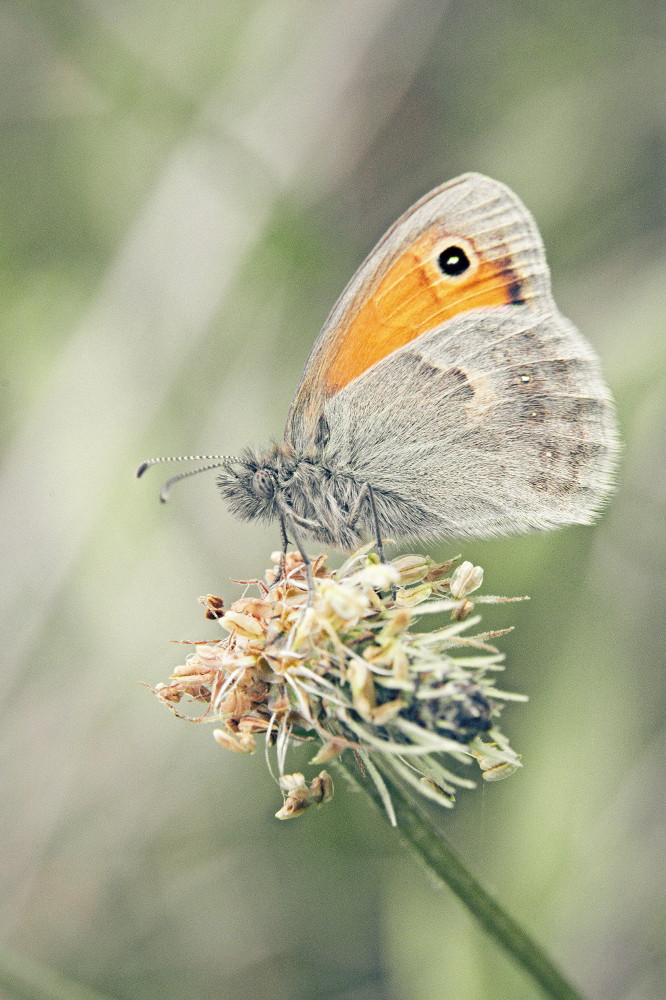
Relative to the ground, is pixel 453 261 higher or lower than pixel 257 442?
higher

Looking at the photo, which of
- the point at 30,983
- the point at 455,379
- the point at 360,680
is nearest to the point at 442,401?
the point at 455,379

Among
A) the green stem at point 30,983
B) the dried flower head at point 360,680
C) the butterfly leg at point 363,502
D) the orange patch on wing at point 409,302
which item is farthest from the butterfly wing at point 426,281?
the green stem at point 30,983

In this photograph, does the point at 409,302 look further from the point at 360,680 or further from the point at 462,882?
the point at 462,882

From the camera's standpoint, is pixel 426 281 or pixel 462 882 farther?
pixel 426 281

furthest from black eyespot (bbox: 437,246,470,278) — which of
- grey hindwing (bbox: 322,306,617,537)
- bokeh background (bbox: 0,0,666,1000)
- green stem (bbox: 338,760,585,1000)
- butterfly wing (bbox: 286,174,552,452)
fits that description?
green stem (bbox: 338,760,585,1000)

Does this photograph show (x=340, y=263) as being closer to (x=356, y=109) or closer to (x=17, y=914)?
(x=356, y=109)
